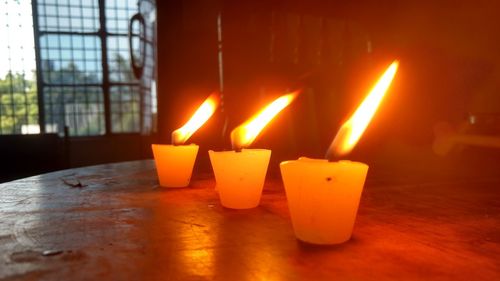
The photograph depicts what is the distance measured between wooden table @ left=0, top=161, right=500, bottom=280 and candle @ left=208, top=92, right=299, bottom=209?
0.12 ft

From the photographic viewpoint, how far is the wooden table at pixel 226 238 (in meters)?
0.46

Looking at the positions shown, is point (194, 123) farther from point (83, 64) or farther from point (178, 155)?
point (83, 64)

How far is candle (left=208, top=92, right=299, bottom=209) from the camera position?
79cm

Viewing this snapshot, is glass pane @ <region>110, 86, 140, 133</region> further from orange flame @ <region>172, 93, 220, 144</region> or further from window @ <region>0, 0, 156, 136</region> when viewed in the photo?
orange flame @ <region>172, 93, 220, 144</region>

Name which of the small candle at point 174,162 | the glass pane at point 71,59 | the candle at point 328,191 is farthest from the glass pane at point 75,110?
the candle at point 328,191

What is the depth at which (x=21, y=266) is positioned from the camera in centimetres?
48

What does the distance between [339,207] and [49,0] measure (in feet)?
23.9

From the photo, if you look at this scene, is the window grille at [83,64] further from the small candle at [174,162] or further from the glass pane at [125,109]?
the small candle at [174,162]

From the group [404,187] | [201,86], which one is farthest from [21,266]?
[201,86]

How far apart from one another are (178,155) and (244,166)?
0.97ft

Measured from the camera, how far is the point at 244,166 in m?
0.80

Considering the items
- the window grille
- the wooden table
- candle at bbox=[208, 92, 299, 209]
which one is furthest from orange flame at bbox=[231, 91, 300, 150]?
the window grille

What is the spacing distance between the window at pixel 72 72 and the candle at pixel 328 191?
639 cm

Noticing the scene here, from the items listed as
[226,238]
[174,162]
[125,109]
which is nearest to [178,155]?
[174,162]
